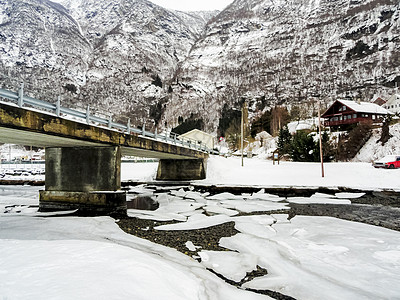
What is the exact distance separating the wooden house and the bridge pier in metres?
51.7

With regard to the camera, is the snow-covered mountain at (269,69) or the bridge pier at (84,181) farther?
the snow-covered mountain at (269,69)

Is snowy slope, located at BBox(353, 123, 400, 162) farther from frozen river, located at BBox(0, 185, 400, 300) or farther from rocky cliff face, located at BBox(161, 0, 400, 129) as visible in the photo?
rocky cliff face, located at BBox(161, 0, 400, 129)

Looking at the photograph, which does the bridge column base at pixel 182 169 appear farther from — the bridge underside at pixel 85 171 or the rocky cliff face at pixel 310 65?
the rocky cliff face at pixel 310 65

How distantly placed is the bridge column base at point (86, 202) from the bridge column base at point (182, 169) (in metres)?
22.1

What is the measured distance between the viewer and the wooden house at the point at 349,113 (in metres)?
51.3

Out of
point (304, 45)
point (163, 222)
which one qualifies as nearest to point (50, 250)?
point (163, 222)

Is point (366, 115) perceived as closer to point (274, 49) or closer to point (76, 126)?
point (76, 126)

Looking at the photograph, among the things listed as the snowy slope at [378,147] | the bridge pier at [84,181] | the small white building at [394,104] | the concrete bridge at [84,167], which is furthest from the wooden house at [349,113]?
the bridge pier at [84,181]

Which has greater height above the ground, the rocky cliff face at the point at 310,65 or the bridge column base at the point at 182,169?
the rocky cliff face at the point at 310,65

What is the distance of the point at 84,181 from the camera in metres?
14.8

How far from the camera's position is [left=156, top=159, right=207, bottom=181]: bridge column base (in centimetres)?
3647

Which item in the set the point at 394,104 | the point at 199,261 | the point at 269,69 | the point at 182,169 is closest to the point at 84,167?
the point at 199,261

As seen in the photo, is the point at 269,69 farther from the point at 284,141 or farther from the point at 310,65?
the point at 284,141

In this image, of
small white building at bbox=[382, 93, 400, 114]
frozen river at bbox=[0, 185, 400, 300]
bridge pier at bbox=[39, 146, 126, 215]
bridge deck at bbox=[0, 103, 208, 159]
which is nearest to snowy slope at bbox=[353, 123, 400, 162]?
frozen river at bbox=[0, 185, 400, 300]
